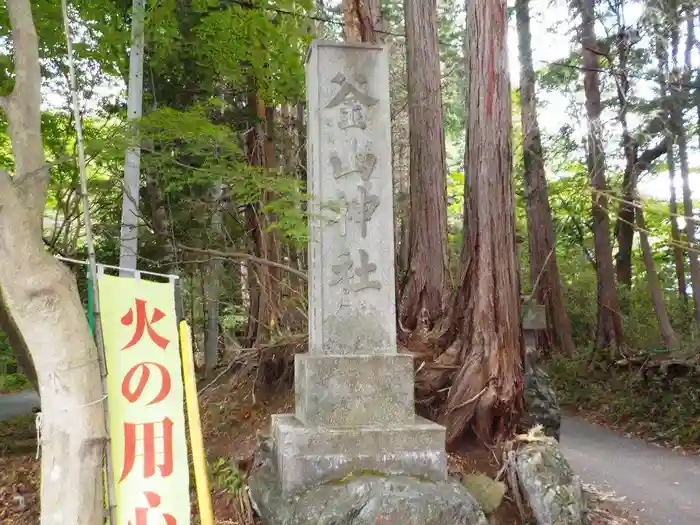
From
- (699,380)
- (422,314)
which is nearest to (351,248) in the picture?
(422,314)

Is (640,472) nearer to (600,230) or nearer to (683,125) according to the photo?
(600,230)

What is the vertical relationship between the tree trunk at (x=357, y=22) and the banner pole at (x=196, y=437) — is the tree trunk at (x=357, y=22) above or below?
above

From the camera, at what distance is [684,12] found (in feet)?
39.1

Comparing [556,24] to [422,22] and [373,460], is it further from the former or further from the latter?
[373,460]

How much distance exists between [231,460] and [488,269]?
128 inches

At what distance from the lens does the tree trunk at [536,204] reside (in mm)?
14273

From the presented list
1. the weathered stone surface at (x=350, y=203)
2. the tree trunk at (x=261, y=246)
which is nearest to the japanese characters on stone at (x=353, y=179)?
the weathered stone surface at (x=350, y=203)

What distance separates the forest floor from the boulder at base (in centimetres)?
83

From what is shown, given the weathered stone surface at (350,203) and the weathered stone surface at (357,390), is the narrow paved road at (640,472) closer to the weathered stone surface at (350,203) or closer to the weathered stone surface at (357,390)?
the weathered stone surface at (357,390)

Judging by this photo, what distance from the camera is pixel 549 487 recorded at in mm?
5078

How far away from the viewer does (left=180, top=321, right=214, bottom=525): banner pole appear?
303 centimetres

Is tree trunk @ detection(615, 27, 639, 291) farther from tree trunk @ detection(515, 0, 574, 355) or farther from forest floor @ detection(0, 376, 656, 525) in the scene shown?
forest floor @ detection(0, 376, 656, 525)

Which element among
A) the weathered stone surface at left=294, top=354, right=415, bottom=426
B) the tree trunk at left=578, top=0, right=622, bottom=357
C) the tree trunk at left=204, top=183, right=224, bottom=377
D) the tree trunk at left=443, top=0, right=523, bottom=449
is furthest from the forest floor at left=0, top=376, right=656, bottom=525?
the tree trunk at left=578, top=0, right=622, bottom=357

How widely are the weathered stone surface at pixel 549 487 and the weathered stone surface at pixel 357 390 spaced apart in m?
1.22
